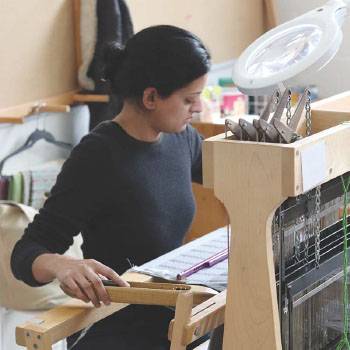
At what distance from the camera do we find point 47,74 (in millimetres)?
2844

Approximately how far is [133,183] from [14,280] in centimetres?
80

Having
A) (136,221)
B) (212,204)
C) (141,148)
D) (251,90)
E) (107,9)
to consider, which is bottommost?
(212,204)

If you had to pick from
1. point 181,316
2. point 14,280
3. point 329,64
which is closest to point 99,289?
point 181,316

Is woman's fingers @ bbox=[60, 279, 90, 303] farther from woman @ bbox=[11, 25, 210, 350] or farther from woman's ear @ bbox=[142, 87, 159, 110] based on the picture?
woman's ear @ bbox=[142, 87, 159, 110]

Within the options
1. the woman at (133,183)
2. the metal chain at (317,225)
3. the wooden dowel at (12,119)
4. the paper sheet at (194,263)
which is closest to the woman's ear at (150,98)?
the woman at (133,183)

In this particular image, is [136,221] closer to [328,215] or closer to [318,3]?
[328,215]

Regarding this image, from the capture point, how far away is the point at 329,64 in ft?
13.0

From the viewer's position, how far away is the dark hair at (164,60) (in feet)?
5.55

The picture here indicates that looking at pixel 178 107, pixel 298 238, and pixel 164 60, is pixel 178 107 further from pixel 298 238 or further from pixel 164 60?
pixel 298 238

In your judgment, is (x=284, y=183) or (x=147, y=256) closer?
(x=284, y=183)

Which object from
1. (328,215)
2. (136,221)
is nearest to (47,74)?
(136,221)

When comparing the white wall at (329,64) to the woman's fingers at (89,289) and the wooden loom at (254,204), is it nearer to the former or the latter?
the woman's fingers at (89,289)

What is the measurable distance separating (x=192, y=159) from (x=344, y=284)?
73cm

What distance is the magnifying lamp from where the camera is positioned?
3.77 ft
